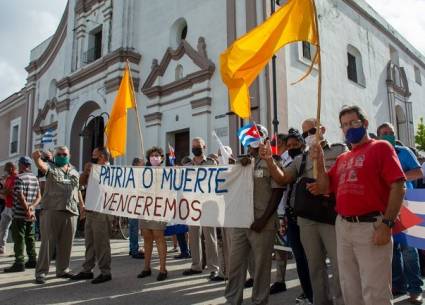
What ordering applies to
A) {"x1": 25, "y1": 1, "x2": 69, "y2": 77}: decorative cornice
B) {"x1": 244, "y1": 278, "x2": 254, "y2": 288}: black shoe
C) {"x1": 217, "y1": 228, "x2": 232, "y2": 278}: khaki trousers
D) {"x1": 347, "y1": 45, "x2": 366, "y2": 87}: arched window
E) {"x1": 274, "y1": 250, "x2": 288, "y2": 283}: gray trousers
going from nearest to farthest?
{"x1": 274, "y1": 250, "x2": 288, "y2": 283}: gray trousers
{"x1": 244, "y1": 278, "x2": 254, "y2": 288}: black shoe
{"x1": 217, "y1": 228, "x2": 232, "y2": 278}: khaki trousers
{"x1": 347, "y1": 45, "x2": 366, "y2": 87}: arched window
{"x1": 25, "y1": 1, "x2": 69, "y2": 77}: decorative cornice

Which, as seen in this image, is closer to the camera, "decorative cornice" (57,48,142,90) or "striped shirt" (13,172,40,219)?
"striped shirt" (13,172,40,219)

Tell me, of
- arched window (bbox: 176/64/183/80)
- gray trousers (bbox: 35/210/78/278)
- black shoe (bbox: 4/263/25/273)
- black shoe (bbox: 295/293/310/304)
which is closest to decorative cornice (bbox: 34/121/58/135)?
arched window (bbox: 176/64/183/80)

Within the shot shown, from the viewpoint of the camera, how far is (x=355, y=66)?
17.5 metres

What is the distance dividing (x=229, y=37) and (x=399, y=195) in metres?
10.2

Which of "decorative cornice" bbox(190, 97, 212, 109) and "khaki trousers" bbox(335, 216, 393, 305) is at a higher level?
"decorative cornice" bbox(190, 97, 212, 109)

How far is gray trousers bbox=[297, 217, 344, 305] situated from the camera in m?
3.90

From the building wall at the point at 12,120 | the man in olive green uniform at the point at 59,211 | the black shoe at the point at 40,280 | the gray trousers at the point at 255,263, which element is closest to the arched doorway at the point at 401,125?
the man in olive green uniform at the point at 59,211

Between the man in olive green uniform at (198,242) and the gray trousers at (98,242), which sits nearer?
the gray trousers at (98,242)

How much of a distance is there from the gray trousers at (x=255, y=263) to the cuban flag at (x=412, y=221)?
1206 mm

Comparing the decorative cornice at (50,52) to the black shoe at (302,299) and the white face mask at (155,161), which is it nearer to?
the white face mask at (155,161)

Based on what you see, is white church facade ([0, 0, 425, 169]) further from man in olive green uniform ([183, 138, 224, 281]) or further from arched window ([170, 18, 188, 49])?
man in olive green uniform ([183, 138, 224, 281])

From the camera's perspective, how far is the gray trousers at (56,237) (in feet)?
19.6

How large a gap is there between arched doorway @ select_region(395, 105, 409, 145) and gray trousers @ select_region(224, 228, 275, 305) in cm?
1823

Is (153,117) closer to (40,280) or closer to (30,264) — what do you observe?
(30,264)
